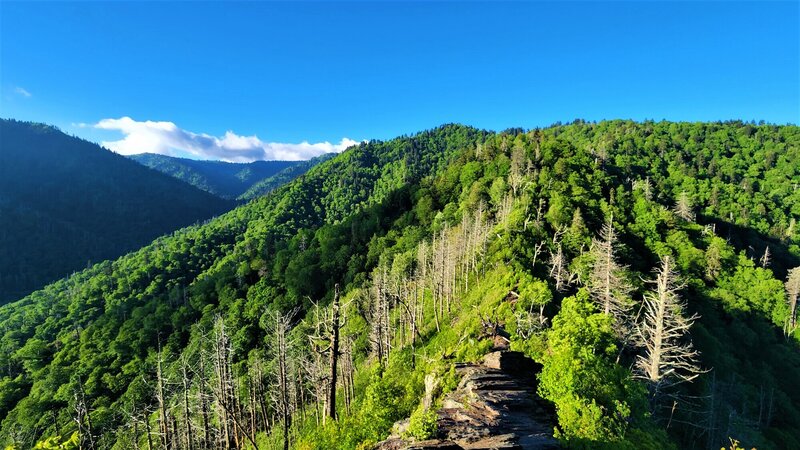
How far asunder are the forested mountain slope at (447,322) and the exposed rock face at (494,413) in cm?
136

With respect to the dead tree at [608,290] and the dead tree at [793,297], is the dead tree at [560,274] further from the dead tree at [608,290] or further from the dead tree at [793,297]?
the dead tree at [793,297]

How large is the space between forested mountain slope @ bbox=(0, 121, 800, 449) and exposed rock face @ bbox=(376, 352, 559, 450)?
4.47 feet

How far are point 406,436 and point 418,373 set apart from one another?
16.4 meters

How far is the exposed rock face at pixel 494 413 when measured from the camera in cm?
1992

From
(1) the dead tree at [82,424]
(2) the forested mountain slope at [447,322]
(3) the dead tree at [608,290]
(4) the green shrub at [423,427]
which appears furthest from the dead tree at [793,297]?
(1) the dead tree at [82,424]

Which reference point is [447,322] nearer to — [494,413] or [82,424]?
[494,413]

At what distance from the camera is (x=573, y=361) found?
2083 centimetres

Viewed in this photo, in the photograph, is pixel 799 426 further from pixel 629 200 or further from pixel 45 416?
pixel 45 416

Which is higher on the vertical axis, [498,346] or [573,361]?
[573,361]

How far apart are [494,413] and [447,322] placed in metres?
39.0

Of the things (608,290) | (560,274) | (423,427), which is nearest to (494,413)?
(423,427)

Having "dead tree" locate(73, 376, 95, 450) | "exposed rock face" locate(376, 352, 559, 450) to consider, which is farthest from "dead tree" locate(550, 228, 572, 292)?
"dead tree" locate(73, 376, 95, 450)

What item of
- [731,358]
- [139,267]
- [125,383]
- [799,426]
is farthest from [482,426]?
[139,267]

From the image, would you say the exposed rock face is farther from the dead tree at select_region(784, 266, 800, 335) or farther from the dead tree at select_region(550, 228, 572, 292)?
the dead tree at select_region(784, 266, 800, 335)
